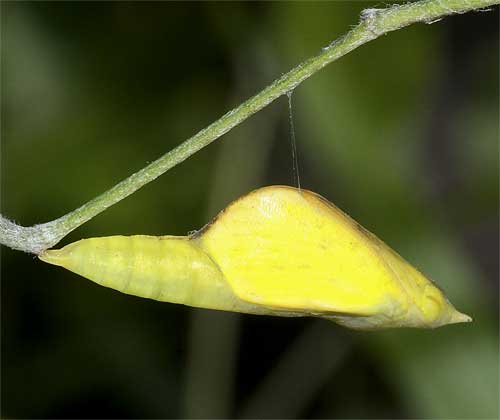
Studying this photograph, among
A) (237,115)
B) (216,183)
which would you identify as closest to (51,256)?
(237,115)

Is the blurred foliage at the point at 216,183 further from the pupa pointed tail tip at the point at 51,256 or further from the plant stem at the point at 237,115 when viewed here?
the pupa pointed tail tip at the point at 51,256

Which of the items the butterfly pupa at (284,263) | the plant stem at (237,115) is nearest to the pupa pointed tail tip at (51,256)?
the plant stem at (237,115)

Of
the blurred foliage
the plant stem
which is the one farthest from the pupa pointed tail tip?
the blurred foliage

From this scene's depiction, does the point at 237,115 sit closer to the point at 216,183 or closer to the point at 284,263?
the point at 284,263

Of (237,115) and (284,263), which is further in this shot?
(284,263)

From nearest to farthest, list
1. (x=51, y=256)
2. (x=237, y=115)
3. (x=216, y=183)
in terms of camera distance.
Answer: (x=237, y=115) → (x=51, y=256) → (x=216, y=183)

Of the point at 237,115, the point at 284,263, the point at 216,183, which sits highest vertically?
the point at 237,115
